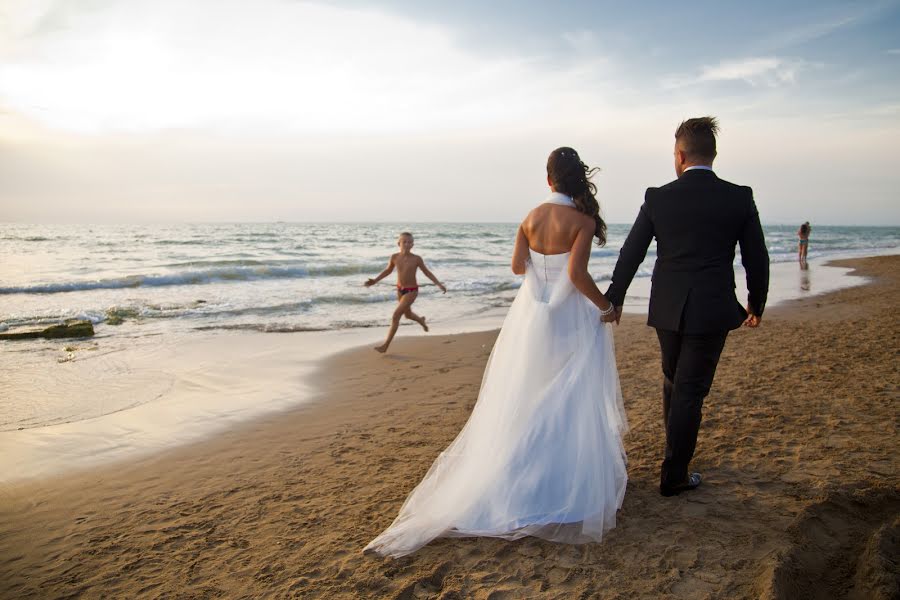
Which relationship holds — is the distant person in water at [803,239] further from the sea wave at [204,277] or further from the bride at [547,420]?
the bride at [547,420]

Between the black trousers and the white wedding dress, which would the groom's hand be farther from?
the black trousers

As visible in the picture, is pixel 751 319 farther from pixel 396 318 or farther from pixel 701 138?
pixel 396 318

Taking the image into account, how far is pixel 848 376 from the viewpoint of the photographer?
592cm

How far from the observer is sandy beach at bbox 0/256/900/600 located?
2.73 meters

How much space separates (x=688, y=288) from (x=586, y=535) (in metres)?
1.53

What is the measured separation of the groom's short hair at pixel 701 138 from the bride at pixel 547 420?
23.0 inches

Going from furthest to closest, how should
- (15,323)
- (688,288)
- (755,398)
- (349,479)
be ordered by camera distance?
A: (15,323) < (755,398) < (349,479) < (688,288)

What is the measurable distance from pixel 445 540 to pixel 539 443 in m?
0.76

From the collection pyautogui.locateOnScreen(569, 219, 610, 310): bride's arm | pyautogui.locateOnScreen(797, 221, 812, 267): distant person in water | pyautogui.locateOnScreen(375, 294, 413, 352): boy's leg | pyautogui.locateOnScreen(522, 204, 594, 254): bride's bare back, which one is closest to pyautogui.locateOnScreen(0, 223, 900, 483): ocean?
pyautogui.locateOnScreen(375, 294, 413, 352): boy's leg

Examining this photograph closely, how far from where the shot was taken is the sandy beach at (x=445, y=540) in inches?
107

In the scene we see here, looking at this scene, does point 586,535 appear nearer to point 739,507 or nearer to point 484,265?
point 739,507

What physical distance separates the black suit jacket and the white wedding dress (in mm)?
456

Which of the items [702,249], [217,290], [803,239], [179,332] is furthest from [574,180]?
[803,239]

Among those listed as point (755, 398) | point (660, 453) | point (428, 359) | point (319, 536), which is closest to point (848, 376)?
point (755, 398)
